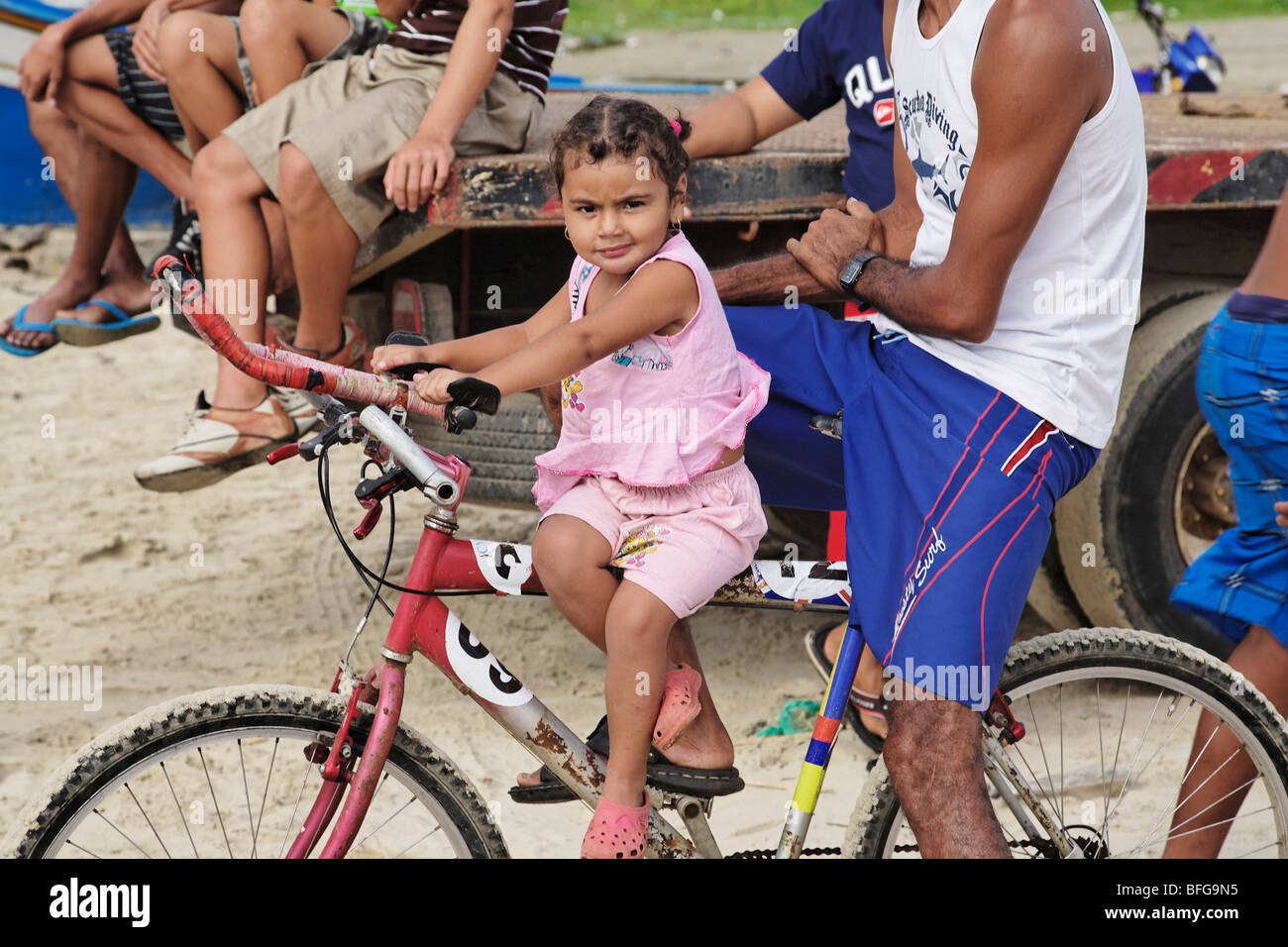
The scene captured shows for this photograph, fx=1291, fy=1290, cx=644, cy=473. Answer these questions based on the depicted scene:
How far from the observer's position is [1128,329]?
2062 millimetres

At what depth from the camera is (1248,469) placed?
2424mm

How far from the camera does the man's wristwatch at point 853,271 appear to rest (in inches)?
88.8

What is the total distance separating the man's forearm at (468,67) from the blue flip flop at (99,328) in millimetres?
1607

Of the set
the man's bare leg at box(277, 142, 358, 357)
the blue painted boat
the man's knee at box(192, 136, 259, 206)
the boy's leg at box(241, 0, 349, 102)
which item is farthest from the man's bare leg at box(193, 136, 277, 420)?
the blue painted boat

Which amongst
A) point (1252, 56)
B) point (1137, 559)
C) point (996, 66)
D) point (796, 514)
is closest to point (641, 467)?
point (996, 66)

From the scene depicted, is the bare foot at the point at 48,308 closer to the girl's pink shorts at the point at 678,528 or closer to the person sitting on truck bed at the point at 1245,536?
the girl's pink shorts at the point at 678,528

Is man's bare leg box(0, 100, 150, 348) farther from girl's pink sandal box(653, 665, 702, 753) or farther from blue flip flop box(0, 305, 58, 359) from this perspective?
girl's pink sandal box(653, 665, 702, 753)

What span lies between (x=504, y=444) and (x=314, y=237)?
2.23 ft

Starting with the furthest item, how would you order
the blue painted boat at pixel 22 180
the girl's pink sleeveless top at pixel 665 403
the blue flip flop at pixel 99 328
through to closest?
the blue painted boat at pixel 22 180 → the blue flip flop at pixel 99 328 → the girl's pink sleeveless top at pixel 665 403

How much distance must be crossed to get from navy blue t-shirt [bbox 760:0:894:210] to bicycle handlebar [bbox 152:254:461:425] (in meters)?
1.46

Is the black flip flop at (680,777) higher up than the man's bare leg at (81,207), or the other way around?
the man's bare leg at (81,207)

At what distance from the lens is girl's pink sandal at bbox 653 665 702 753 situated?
2.06m

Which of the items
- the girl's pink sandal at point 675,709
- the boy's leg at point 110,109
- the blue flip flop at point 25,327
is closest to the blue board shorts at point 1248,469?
the girl's pink sandal at point 675,709

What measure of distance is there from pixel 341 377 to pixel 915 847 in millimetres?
1286
